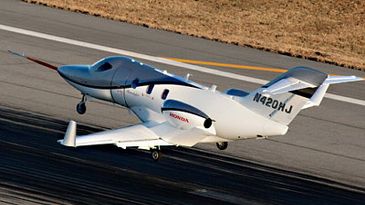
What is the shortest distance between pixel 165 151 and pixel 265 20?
24.7 m

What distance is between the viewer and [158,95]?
123 ft

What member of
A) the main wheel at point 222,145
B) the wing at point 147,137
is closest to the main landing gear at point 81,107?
A: the wing at point 147,137

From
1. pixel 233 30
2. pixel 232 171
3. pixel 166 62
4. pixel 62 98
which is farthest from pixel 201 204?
pixel 233 30

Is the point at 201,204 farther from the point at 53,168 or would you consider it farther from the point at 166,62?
the point at 166,62

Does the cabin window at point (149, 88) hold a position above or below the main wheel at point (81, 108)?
below

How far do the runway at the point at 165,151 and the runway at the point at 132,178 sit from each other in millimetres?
32

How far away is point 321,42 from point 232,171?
23.9 metres

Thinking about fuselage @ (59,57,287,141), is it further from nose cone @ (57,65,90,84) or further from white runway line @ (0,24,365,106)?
white runway line @ (0,24,365,106)

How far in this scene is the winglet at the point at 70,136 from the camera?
3472cm

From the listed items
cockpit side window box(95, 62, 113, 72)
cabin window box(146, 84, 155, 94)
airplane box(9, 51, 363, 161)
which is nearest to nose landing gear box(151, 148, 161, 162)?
airplane box(9, 51, 363, 161)

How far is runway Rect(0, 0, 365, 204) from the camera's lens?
34.4m

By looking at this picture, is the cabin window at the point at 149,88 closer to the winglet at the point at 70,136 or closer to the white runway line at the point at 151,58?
the winglet at the point at 70,136

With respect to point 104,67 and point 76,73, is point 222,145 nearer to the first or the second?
point 104,67

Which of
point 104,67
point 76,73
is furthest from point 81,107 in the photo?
point 104,67
